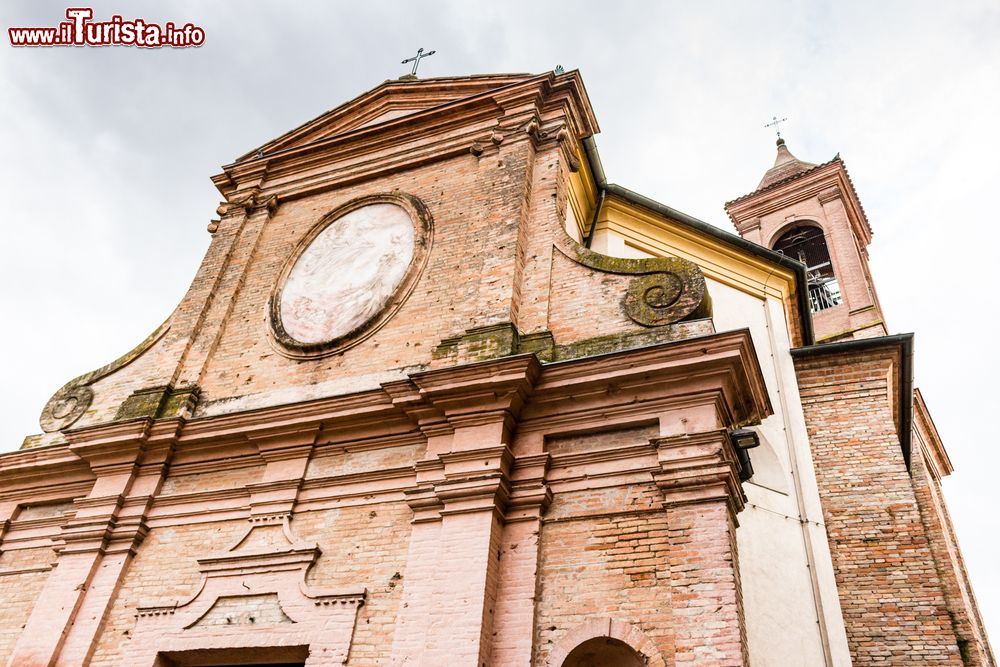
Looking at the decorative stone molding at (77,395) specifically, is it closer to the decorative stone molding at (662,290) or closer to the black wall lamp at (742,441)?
the decorative stone molding at (662,290)

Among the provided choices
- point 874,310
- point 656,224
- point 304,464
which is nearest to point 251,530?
point 304,464

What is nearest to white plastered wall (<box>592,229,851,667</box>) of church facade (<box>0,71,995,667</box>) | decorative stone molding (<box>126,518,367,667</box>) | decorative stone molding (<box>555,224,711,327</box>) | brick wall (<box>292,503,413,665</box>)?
church facade (<box>0,71,995,667</box>)

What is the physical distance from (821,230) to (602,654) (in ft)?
54.9

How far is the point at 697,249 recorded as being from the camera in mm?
11078

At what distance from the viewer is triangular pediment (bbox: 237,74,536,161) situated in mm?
10789

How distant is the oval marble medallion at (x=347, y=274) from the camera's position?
28.9ft

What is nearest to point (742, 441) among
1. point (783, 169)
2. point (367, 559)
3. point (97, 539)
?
point (367, 559)

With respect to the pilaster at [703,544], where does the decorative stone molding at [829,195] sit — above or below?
above

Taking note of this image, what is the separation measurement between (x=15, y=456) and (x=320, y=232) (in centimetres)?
445

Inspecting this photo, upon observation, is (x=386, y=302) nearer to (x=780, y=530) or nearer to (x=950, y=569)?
(x=780, y=530)

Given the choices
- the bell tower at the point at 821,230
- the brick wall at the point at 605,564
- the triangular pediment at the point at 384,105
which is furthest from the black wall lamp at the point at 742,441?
the bell tower at the point at 821,230

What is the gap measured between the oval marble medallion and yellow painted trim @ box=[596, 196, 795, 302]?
120 inches

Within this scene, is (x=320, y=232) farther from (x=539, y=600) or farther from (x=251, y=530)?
(x=539, y=600)

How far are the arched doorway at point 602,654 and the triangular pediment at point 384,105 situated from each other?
7.38 metres
